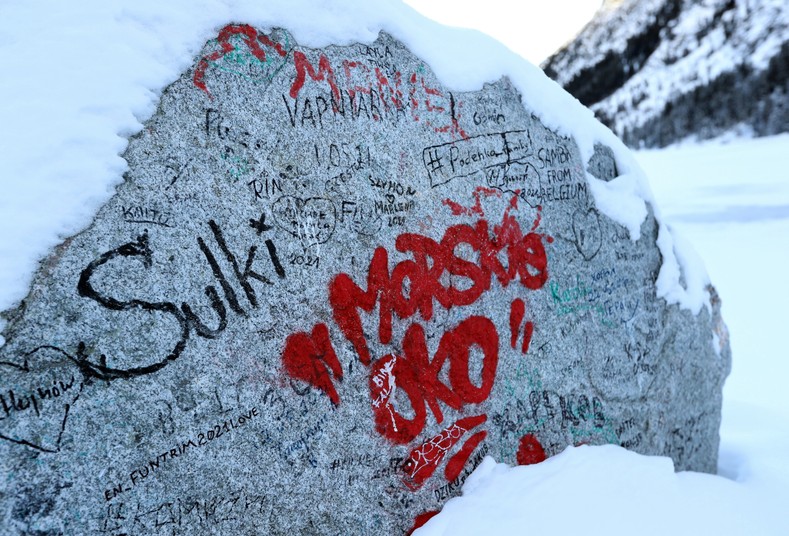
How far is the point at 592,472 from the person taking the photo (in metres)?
2.56

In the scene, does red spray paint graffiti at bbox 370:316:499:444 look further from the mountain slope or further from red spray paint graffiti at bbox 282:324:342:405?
the mountain slope

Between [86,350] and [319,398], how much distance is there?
35.2 inches

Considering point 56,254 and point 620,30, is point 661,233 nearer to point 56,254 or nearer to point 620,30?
point 56,254

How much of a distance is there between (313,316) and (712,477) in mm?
2733

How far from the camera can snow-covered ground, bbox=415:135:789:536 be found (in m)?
2.23

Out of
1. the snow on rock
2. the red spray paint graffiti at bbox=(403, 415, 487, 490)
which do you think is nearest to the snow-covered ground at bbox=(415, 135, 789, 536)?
the snow on rock

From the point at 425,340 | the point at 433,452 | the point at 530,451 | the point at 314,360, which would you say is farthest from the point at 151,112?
the point at 530,451

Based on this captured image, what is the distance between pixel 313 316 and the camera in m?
2.10

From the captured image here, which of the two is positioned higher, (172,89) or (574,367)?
(172,89)

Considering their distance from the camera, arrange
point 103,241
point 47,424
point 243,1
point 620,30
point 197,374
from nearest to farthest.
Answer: point 47,424 < point 103,241 < point 197,374 < point 243,1 < point 620,30

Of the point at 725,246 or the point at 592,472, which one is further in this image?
the point at 725,246

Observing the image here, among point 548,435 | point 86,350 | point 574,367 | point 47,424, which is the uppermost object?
point 86,350

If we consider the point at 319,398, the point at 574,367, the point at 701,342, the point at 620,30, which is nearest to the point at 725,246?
the point at 701,342

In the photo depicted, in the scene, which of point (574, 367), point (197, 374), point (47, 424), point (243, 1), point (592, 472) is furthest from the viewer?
point (574, 367)
